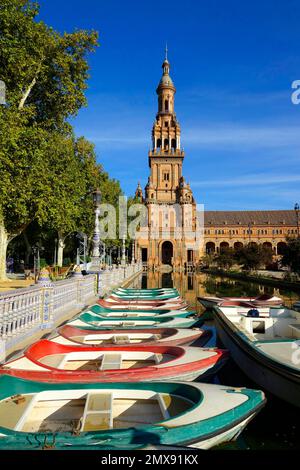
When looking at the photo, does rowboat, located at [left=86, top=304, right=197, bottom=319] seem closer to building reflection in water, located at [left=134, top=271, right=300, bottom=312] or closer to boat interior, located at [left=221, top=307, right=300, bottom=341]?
boat interior, located at [left=221, top=307, right=300, bottom=341]

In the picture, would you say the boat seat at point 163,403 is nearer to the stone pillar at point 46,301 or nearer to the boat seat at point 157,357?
the boat seat at point 157,357

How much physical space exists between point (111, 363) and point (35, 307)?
10.6ft

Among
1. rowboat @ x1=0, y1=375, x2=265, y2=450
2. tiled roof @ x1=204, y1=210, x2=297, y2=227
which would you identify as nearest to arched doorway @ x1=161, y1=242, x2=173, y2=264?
tiled roof @ x1=204, y1=210, x2=297, y2=227

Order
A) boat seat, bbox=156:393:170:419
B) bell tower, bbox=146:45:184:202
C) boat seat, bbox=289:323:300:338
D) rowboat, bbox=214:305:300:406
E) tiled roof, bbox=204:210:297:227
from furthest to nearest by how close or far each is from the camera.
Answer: tiled roof, bbox=204:210:297:227 → bell tower, bbox=146:45:184:202 → boat seat, bbox=289:323:300:338 → rowboat, bbox=214:305:300:406 → boat seat, bbox=156:393:170:419


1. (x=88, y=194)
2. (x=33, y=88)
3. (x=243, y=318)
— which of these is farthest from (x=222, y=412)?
(x=88, y=194)

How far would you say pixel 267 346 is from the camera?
289 inches

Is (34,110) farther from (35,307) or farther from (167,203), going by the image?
(167,203)

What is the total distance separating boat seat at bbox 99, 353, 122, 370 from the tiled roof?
101006 millimetres

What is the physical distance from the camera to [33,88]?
23.2m

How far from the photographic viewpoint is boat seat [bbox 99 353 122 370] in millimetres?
6434

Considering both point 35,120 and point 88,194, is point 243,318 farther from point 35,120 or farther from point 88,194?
point 88,194

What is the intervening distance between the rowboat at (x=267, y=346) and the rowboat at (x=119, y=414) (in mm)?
1438

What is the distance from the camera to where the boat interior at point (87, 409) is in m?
4.16

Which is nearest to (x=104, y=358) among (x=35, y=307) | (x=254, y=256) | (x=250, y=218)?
(x=35, y=307)
